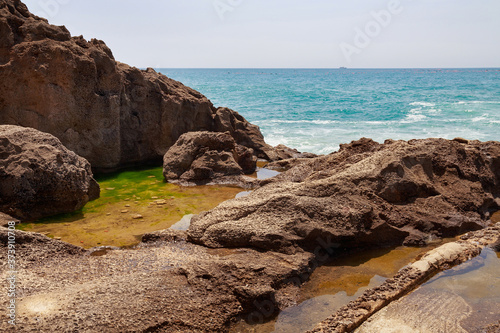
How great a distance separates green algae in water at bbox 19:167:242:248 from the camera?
19.8ft

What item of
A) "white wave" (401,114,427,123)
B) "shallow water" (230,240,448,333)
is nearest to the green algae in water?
"shallow water" (230,240,448,333)

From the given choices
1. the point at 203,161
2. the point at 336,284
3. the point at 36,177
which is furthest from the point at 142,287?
the point at 203,161

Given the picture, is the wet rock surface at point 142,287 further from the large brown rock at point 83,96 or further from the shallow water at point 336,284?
the large brown rock at point 83,96

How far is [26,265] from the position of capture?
13.3 feet

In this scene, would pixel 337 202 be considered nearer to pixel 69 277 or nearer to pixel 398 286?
pixel 398 286

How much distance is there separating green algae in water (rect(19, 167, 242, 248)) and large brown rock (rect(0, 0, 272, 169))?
1.00 metres

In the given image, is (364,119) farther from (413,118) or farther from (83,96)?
(83,96)

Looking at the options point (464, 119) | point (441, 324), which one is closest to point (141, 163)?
point (441, 324)

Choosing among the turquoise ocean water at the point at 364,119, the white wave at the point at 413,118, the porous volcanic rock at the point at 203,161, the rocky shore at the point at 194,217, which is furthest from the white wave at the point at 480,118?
the porous volcanic rock at the point at 203,161

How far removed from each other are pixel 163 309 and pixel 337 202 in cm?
270

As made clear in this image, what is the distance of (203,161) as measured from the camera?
366 inches

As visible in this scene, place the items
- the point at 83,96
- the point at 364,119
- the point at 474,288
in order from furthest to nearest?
the point at 364,119
the point at 83,96
the point at 474,288

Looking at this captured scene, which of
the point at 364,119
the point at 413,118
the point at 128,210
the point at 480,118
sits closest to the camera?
the point at 128,210

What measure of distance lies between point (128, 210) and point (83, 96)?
3369 millimetres
